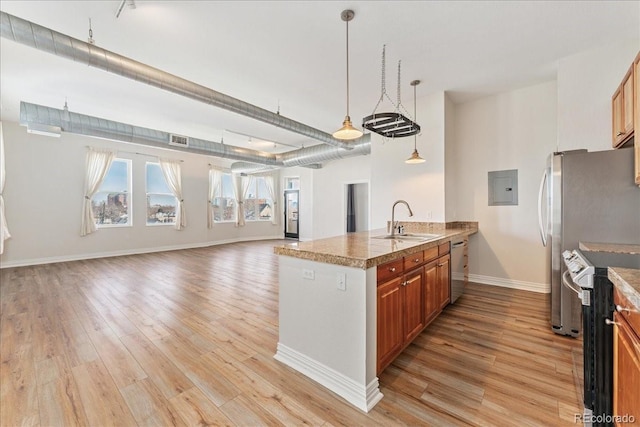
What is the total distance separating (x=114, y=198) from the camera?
7176 mm

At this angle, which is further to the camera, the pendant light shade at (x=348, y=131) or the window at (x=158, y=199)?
the window at (x=158, y=199)

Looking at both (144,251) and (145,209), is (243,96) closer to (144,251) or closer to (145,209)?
(145,209)

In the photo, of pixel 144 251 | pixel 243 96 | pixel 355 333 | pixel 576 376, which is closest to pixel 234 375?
pixel 355 333

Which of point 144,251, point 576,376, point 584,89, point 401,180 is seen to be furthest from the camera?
point 144,251

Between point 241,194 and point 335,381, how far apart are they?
8.77 m

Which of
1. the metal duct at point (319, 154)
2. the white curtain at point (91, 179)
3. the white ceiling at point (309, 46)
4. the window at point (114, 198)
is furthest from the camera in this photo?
the window at point (114, 198)

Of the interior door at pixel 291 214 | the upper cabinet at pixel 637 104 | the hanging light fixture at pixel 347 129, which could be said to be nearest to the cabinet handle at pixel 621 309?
the upper cabinet at pixel 637 104

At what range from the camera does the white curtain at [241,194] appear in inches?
388

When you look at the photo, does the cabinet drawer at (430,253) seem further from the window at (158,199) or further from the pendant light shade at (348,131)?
the window at (158,199)

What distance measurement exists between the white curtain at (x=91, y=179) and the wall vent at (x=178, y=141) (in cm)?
259

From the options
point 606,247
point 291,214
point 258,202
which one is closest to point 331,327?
point 606,247

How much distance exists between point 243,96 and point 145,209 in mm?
5236

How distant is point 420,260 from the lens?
8.16ft

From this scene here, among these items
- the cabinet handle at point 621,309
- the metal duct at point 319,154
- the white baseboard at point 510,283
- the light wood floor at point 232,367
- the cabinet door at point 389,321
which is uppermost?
the metal duct at point 319,154
